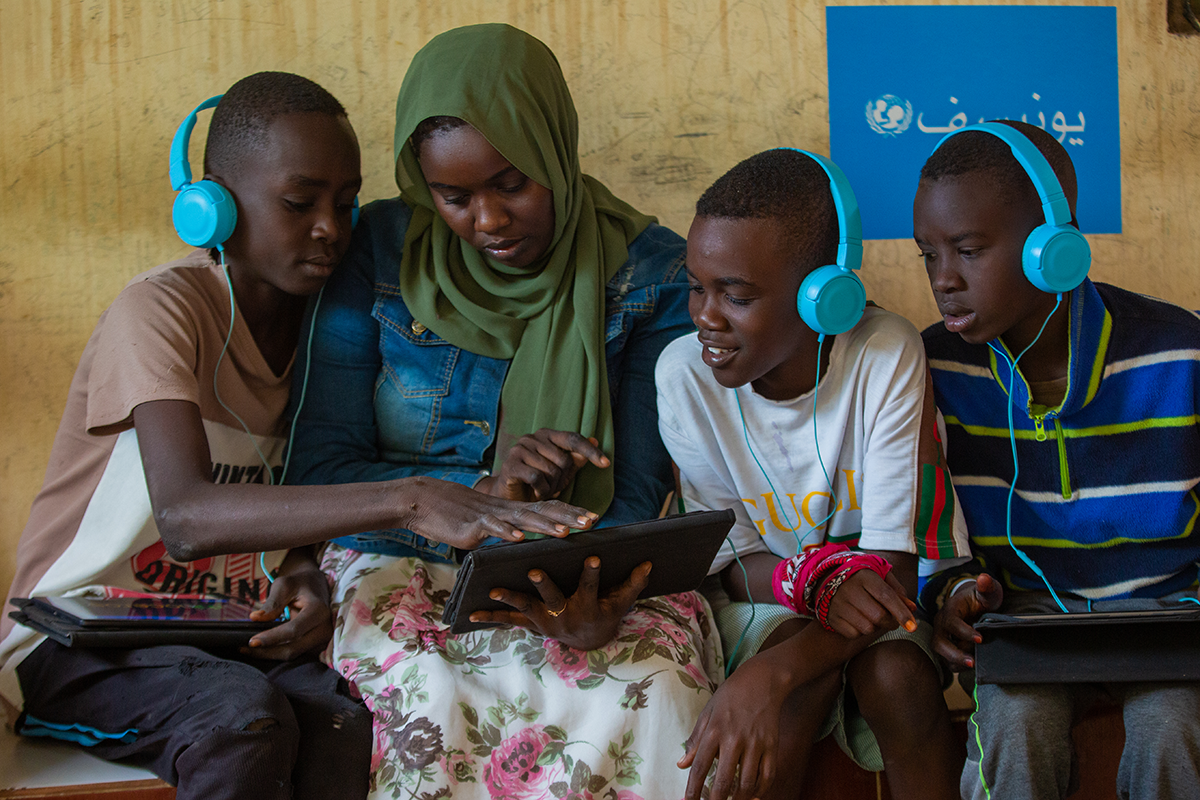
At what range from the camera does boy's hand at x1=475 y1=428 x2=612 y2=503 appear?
1649 mm

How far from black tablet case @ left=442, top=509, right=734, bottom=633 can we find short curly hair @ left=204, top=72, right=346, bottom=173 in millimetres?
988

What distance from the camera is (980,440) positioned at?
1.87 metres

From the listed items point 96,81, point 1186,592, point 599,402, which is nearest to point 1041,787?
point 1186,592

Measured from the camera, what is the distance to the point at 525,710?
1.55m

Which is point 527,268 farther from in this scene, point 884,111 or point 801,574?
point 884,111

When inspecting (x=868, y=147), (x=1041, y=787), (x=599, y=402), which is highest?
(x=868, y=147)

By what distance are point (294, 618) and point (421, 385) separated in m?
0.54

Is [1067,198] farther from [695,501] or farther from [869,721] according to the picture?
[869,721]

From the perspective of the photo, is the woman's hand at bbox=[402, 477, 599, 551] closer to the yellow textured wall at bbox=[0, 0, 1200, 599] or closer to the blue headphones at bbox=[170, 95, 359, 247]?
the blue headphones at bbox=[170, 95, 359, 247]

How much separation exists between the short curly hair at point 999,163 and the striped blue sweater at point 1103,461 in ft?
0.72

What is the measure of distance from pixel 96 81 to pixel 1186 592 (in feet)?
8.66

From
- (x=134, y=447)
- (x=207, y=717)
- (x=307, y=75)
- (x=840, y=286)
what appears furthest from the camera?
(x=307, y=75)

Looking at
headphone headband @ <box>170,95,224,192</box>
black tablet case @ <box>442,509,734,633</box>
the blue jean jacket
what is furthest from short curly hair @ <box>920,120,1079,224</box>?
headphone headband @ <box>170,95,224,192</box>

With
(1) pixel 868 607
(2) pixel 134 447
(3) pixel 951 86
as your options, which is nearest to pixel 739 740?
(1) pixel 868 607
